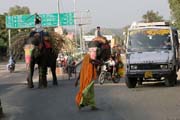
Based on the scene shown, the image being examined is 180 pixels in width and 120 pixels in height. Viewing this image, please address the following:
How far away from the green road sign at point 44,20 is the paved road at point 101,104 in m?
43.3

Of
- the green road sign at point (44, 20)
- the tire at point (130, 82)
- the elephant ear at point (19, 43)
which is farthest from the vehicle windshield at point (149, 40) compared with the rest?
the green road sign at point (44, 20)

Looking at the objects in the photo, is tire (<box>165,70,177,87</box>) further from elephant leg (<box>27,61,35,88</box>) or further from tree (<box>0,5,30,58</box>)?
tree (<box>0,5,30,58</box>)

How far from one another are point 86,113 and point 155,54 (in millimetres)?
7254

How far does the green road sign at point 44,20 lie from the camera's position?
62438 millimetres

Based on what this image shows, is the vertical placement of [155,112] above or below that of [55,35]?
below

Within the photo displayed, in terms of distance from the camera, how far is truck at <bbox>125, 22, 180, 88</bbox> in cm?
1909

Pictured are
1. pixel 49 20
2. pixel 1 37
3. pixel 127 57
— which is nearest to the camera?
pixel 127 57

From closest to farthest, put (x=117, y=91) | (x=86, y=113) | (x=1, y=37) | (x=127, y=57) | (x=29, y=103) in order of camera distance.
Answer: (x=86, y=113), (x=29, y=103), (x=117, y=91), (x=127, y=57), (x=1, y=37)

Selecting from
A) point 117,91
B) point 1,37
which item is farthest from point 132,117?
point 1,37

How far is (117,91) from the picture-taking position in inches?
731

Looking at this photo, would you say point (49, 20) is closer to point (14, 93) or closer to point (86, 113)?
point (14, 93)

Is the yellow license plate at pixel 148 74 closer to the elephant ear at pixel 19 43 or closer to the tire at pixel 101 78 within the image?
the tire at pixel 101 78

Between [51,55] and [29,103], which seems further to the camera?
[51,55]

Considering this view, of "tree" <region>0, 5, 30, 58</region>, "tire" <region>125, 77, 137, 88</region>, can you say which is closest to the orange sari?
"tire" <region>125, 77, 137, 88</region>
